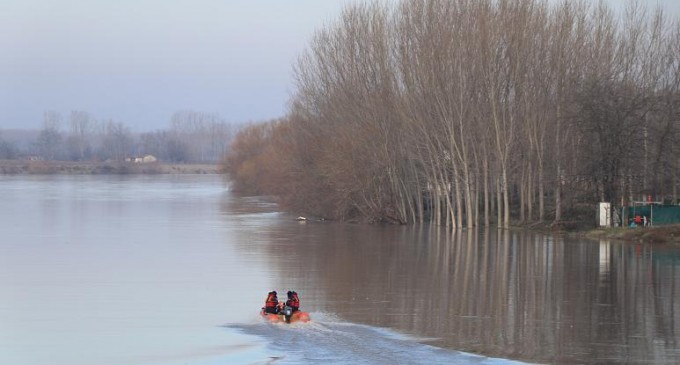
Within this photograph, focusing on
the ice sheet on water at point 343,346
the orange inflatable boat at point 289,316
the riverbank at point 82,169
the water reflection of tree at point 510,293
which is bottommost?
the water reflection of tree at point 510,293

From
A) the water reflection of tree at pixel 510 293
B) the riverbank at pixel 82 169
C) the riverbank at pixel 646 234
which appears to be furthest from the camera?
the riverbank at pixel 82 169

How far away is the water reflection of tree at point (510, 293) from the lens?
16891 millimetres

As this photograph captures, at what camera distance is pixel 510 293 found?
Result: 23.7 metres

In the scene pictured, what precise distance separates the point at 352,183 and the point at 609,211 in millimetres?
15936

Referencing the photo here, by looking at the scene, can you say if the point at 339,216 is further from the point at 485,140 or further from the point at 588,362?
the point at 588,362

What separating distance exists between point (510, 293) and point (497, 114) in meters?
24.6

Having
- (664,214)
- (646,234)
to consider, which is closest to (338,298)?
(646,234)

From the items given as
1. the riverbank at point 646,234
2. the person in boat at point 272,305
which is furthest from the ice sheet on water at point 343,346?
the riverbank at point 646,234

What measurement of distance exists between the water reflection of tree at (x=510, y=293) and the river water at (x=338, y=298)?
0.06m

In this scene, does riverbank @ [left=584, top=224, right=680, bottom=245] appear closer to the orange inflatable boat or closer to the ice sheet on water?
the ice sheet on water

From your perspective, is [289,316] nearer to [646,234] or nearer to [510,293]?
[510,293]

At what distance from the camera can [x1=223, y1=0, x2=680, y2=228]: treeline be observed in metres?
43.4

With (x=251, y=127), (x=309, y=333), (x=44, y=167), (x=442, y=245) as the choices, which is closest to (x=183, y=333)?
(x=309, y=333)

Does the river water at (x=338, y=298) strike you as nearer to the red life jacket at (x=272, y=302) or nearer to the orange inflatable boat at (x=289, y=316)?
the orange inflatable boat at (x=289, y=316)
